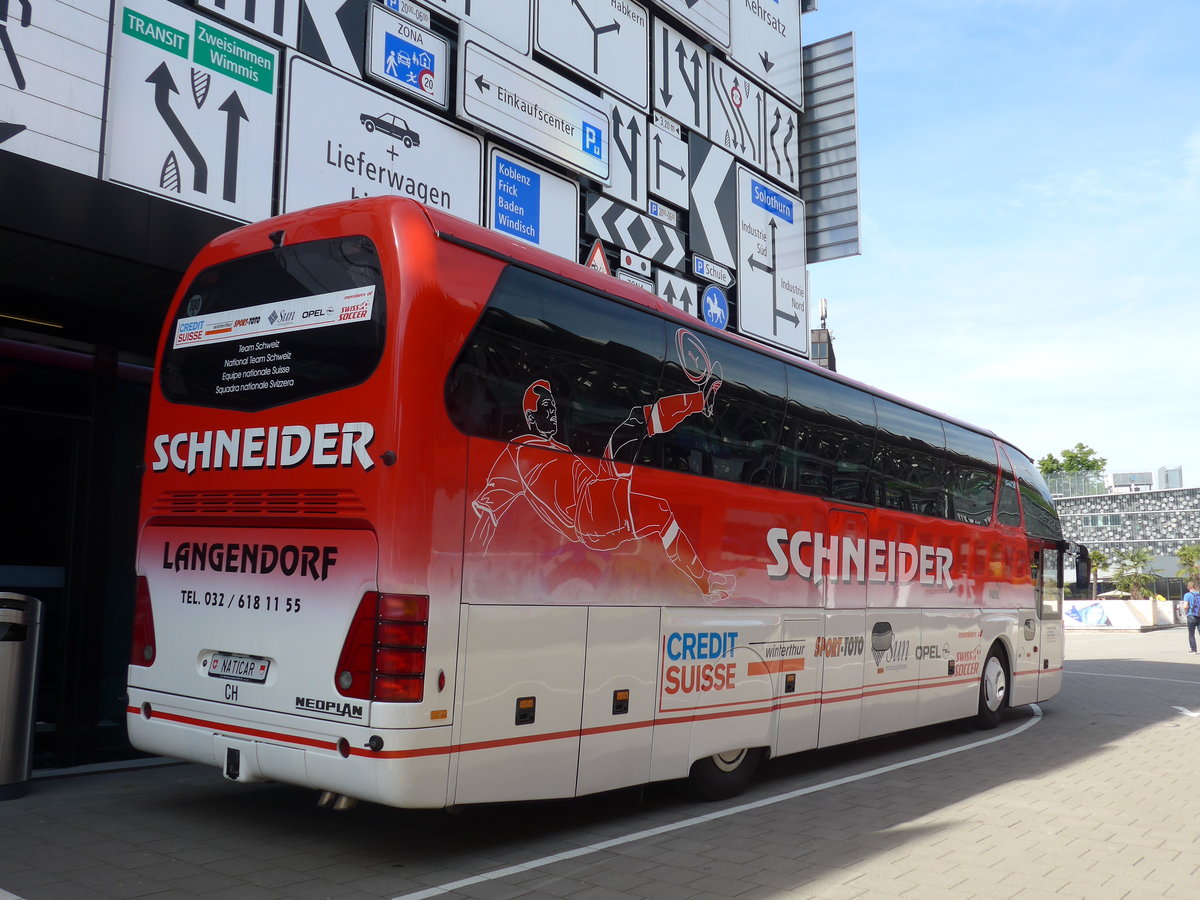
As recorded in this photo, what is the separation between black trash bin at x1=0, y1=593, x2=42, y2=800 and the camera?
7.07 m

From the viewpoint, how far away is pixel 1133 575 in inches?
2522

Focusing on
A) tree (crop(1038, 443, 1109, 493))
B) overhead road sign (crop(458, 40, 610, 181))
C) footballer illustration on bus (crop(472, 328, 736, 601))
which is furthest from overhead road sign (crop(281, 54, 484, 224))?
tree (crop(1038, 443, 1109, 493))

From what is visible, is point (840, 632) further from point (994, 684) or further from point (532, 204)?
point (532, 204)

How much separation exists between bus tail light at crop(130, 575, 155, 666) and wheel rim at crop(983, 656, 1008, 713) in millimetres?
9678

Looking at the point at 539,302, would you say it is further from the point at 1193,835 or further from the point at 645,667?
the point at 1193,835

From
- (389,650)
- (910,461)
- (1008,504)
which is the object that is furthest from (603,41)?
(389,650)

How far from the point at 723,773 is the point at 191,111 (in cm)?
691

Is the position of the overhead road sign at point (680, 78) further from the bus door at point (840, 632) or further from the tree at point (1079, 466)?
the tree at point (1079, 466)

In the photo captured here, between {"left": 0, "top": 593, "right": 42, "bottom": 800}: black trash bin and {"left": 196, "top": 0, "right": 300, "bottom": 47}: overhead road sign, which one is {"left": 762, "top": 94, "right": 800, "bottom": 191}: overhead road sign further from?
{"left": 0, "top": 593, "right": 42, "bottom": 800}: black trash bin

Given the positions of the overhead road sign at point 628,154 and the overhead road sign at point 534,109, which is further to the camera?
the overhead road sign at point 628,154

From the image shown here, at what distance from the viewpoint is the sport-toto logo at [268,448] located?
18.2 feet

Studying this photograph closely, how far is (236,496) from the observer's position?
6051mm

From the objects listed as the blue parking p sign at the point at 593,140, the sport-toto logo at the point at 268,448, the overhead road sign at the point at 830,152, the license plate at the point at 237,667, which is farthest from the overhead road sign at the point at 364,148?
the overhead road sign at the point at 830,152

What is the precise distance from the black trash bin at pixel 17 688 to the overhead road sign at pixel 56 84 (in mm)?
3237
